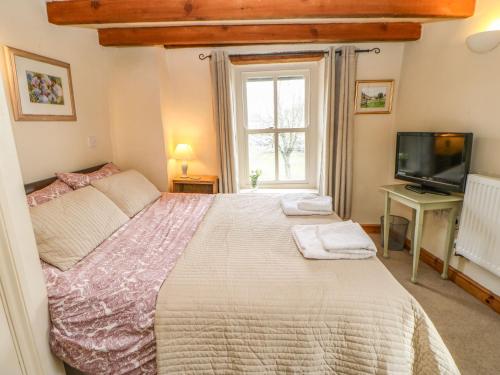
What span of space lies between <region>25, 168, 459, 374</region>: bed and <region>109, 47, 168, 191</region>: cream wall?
1934 mm

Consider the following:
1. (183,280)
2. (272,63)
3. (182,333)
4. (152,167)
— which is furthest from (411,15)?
(152,167)

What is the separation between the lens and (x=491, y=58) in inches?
76.2

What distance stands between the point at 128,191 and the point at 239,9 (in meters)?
1.68

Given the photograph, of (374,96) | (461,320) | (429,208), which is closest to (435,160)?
(429,208)

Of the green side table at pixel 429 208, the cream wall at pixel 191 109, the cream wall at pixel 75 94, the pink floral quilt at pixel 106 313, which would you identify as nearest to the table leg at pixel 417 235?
the green side table at pixel 429 208

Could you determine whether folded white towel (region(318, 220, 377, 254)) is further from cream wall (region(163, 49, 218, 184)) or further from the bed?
cream wall (region(163, 49, 218, 184))

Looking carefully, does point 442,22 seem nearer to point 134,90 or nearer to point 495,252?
point 495,252

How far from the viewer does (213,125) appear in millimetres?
3248

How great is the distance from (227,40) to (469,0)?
2.00 metres

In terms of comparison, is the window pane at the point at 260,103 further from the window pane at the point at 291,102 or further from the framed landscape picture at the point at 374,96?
the framed landscape picture at the point at 374,96

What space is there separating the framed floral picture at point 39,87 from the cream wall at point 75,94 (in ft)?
0.20

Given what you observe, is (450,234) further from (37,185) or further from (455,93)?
(37,185)

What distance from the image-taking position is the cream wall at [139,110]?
2.92 meters

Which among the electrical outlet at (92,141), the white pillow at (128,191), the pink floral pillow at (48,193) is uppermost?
the electrical outlet at (92,141)
